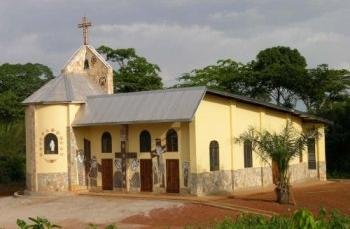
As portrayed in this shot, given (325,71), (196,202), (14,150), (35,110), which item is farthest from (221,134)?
(325,71)

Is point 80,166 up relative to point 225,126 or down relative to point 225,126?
down

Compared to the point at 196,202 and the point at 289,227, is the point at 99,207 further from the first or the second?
the point at 289,227

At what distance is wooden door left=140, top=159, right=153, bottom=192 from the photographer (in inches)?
1059

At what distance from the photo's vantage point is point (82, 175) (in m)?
28.6

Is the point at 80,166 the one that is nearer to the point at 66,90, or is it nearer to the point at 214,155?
the point at 66,90

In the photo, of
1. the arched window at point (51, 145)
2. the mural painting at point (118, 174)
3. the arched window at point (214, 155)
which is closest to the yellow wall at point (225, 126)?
the arched window at point (214, 155)

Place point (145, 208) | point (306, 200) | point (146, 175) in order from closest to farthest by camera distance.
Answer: point (145, 208), point (306, 200), point (146, 175)

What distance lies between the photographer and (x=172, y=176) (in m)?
26.1

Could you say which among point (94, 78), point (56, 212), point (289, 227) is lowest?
point (56, 212)

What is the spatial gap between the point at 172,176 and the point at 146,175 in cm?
Answer: 151

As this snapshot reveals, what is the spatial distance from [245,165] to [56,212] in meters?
9.96

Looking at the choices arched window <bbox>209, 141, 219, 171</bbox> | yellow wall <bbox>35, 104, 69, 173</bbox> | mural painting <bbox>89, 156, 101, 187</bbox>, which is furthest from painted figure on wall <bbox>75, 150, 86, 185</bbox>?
arched window <bbox>209, 141, 219, 171</bbox>

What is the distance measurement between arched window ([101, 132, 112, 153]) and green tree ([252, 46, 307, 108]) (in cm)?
2230

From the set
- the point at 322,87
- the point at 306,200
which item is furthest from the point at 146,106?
the point at 322,87
